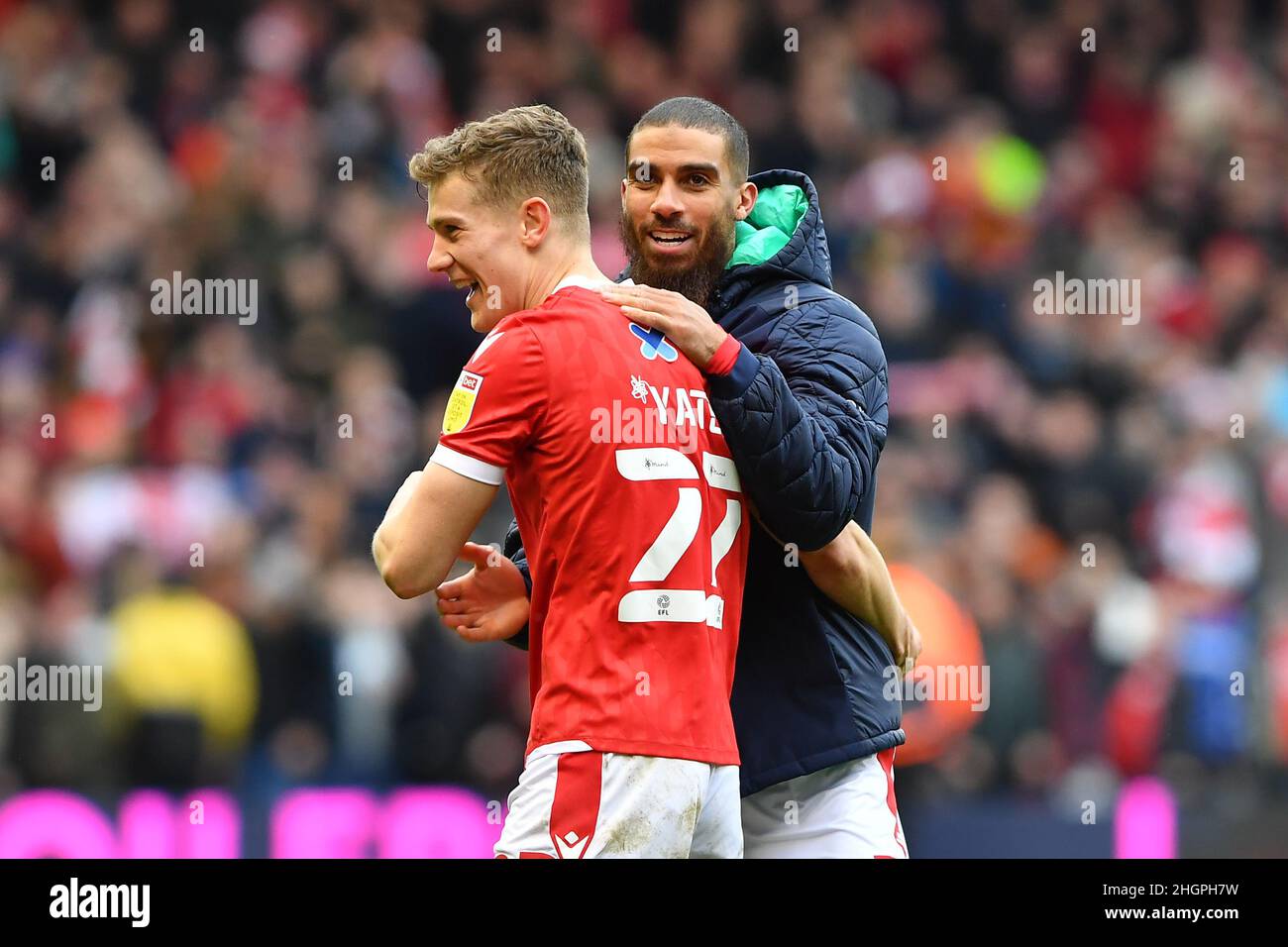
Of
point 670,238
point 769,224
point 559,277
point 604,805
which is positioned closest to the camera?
point 604,805

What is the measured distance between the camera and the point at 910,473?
9.80 metres

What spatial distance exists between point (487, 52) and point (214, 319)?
2989 millimetres

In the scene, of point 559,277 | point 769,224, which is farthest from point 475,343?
point 559,277

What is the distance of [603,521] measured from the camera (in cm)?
372

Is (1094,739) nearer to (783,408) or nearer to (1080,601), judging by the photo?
(1080,601)

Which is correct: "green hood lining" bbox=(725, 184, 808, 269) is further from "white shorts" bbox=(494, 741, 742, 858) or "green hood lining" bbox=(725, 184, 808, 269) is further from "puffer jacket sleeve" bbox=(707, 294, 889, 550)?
"white shorts" bbox=(494, 741, 742, 858)

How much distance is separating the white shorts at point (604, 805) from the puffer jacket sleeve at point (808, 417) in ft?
1.85

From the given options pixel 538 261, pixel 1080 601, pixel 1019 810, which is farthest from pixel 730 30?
pixel 538 261

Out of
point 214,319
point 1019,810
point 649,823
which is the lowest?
point 1019,810

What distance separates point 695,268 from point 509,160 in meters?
0.64

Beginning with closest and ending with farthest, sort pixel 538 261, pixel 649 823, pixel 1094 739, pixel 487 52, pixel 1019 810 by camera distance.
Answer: pixel 649 823, pixel 538 261, pixel 1019 810, pixel 1094 739, pixel 487 52

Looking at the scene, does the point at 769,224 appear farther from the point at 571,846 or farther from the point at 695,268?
the point at 571,846

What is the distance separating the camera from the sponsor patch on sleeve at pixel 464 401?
12.2ft

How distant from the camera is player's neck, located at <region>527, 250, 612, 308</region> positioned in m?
3.95
